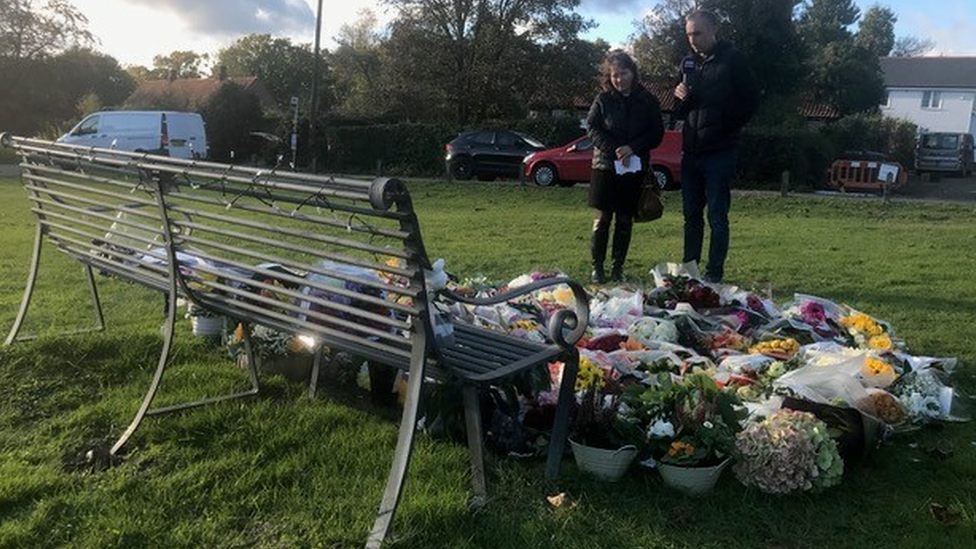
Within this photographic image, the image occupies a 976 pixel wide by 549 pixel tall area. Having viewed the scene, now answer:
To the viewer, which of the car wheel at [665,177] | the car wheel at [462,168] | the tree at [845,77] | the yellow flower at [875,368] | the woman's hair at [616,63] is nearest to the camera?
the yellow flower at [875,368]

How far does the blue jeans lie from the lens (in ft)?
20.2

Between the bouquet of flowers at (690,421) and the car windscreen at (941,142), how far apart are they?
34294 mm

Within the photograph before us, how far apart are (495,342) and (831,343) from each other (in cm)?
229

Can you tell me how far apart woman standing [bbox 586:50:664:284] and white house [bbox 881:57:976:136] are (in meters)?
60.4

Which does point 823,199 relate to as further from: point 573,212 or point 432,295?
point 432,295

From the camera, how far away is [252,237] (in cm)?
274

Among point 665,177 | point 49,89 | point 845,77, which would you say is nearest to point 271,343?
point 665,177

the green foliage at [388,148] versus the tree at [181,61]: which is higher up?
the tree at [181,61]

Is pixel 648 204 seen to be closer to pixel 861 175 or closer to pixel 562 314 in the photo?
pixel 562 314

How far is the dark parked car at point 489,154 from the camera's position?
71.7ft

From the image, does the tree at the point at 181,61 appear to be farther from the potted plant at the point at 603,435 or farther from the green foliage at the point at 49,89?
the potted plant at the point at 603,435

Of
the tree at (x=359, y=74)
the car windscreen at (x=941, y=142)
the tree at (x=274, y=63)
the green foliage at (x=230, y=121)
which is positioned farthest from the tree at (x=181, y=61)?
the car windscreen at (x=941, y=142)

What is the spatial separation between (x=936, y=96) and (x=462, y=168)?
2096 inches

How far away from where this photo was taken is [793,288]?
21.8ft
